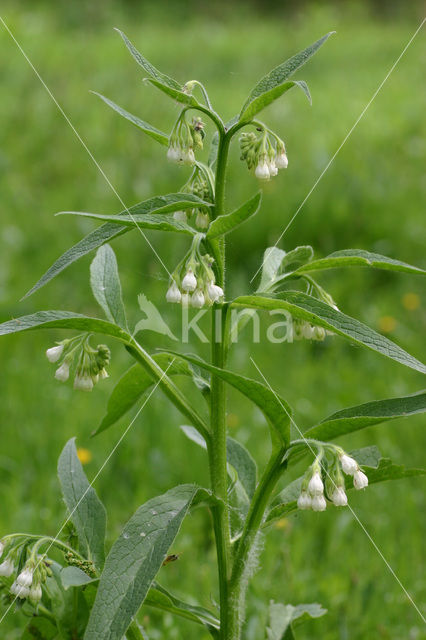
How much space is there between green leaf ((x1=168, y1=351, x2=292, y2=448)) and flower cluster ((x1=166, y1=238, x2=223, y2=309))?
120 mm

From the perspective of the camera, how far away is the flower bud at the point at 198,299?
4.83ft

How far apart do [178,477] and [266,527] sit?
1.34m

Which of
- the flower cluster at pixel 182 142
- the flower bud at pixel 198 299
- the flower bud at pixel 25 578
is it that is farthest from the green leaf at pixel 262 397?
the flower bud at pixel 25 578

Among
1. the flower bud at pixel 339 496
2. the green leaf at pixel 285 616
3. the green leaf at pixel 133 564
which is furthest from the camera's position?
the green leaf at pixel 285 616

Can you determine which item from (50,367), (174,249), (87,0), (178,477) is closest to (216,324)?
(178,477)

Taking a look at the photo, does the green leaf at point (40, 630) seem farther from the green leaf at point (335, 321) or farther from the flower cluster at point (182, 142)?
the flower cluster at point (182, 142)

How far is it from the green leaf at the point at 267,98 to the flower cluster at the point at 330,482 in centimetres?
66

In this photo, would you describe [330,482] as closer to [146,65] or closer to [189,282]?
[189,282]

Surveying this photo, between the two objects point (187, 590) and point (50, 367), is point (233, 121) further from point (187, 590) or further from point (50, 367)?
point (50, 367)

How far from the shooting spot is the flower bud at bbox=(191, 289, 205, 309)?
4.83 ft

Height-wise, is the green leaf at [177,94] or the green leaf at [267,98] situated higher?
the green leaf at [177,94]

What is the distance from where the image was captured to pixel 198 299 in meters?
1.48

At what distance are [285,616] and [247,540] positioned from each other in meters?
0.38

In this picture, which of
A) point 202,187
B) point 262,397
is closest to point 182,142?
point 202,187
